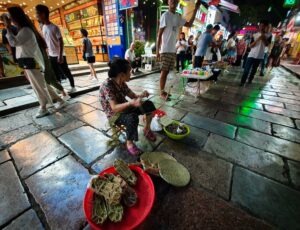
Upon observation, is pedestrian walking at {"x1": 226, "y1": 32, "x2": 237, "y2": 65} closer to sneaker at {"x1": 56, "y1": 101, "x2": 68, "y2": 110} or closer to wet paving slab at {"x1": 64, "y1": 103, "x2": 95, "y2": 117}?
wet paving slab at {"x1": 64, "y1": 103, "x2": 95, "y2": 117}

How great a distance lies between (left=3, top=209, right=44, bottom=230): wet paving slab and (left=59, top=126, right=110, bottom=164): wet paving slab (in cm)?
72

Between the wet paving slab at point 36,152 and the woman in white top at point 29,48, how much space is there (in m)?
0.98

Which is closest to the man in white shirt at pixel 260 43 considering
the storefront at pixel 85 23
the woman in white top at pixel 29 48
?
the woman in white top at pixel 29 48

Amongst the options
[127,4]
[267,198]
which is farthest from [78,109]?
[127,4]

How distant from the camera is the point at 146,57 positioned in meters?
8.95

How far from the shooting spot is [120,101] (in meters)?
2.03

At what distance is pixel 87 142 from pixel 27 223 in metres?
1.18

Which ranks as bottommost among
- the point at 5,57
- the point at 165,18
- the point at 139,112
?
the point at 139,112

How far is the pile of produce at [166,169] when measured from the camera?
1542 mm

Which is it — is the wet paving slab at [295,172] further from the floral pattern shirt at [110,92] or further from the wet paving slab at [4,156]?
the wet paving slab at [4,156]

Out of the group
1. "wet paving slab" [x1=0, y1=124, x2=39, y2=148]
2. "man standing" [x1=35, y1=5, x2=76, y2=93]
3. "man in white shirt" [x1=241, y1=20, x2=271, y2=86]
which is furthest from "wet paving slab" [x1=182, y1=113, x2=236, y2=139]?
"man in white shirt" [x1=241, y1=20, x2=271, y2=86]

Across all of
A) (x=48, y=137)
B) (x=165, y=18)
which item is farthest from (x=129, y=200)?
(x=165, y=18)

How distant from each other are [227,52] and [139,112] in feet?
31.0

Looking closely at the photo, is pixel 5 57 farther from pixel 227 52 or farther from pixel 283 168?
pixel 227 52
